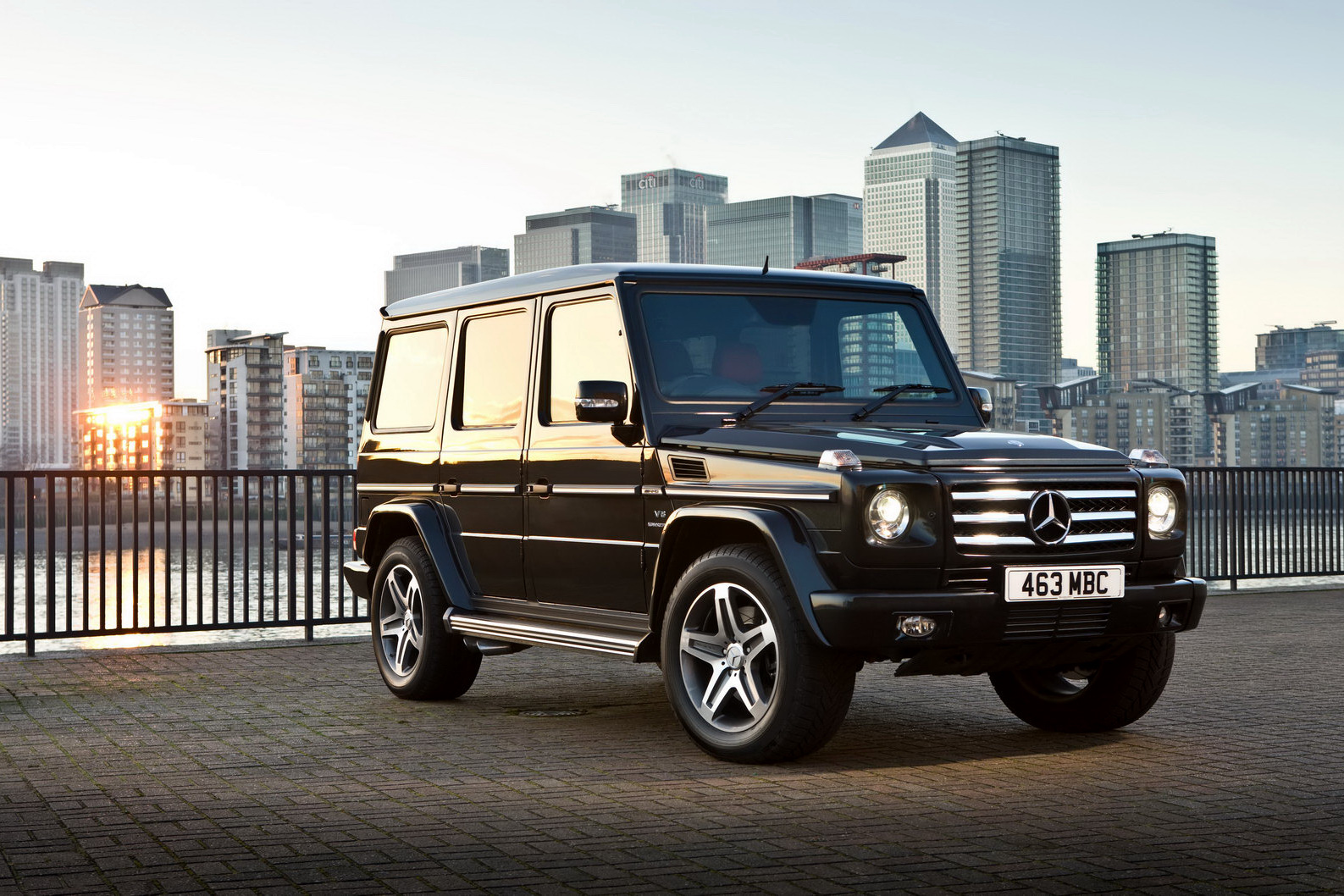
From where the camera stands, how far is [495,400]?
27.6 feet

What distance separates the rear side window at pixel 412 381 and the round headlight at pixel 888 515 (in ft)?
11.6

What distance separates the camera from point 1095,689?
738cm

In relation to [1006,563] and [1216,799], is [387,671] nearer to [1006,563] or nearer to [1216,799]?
[1006,563]

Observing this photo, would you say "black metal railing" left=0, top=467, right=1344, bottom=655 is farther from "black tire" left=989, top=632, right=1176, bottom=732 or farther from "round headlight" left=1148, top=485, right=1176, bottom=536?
"round headlight" left=1148, top=485, right=1176, bottom=536

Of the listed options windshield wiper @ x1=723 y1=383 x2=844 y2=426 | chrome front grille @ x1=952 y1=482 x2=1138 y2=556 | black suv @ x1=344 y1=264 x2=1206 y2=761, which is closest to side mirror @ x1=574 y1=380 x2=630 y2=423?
black suv @ x1=344 y1=264 x2=1206 y2=761

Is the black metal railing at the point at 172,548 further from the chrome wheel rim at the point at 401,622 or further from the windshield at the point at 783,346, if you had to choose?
the windshield at the point at 783,346

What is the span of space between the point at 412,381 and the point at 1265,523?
10505mm

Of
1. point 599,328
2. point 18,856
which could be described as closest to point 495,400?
point 599,328

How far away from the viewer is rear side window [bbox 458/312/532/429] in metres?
8.23

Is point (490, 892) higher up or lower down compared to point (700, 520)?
lower down

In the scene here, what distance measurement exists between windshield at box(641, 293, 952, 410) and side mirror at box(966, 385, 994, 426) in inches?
6.7

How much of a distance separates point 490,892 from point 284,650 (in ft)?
24.3

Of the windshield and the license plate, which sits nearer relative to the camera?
the license plate

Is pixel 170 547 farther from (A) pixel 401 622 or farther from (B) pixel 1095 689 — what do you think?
(B) pixel 1095 689
